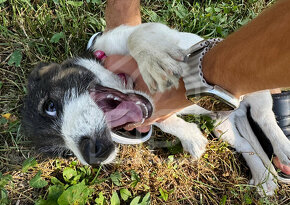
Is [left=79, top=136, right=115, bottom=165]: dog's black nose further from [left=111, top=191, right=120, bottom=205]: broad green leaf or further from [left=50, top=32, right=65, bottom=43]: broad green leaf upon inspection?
[left=50, top=32, right=65, bottom=43]: broad green leaf

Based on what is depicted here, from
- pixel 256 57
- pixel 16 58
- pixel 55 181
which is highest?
pixel 256 57

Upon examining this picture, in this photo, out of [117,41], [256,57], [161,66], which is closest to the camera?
[256,57]

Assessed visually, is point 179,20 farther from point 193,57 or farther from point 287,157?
point 287,157

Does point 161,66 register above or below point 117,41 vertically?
above

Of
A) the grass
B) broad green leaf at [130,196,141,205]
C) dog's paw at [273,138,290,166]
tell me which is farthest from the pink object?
dog's paw at [273,138,290,166]

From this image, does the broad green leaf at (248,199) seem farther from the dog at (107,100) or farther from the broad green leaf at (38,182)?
the broad green leaf at (38,182)

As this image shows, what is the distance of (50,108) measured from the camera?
2.62 metres

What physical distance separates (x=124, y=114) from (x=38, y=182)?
1353 millimetres

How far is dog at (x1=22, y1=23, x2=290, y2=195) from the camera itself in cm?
221

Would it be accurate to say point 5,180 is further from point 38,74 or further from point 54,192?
point 38,74

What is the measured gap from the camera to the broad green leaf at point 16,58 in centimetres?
361

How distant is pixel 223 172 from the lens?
11.4 ft

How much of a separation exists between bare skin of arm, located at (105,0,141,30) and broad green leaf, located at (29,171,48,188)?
5.93 ft

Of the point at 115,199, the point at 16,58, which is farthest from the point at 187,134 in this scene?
the point at 16,58
